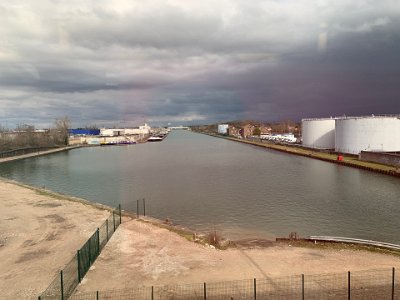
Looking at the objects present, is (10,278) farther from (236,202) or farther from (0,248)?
(236,202)

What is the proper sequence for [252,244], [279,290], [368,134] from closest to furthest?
[279,290]
[252,244]
[368,134]

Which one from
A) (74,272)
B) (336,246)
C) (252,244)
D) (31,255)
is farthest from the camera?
(252,244)

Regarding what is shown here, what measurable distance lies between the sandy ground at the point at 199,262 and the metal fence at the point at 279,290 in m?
0.45

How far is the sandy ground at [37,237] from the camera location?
11547 millimetres

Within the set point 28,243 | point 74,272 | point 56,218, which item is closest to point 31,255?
point 28,243

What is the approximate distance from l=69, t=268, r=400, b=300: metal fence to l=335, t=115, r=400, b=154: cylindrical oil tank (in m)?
42.7

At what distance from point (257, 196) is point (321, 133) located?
150ft

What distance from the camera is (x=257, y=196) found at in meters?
28.1

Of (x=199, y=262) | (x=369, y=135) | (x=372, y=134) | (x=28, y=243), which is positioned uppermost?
(x=372, y=134)

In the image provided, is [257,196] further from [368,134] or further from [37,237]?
[368,134]

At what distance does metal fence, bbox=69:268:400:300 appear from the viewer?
1005 centimetres

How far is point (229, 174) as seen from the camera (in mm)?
41844

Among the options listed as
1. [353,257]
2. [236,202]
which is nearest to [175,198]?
[236,202]

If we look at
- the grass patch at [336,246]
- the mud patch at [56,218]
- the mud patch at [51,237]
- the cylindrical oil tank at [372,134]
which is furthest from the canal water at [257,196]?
the cylindrical oil tank at [372,134]
